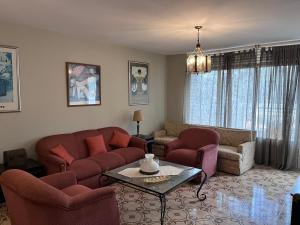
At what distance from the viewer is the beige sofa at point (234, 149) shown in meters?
4.22

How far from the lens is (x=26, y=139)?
357 cm

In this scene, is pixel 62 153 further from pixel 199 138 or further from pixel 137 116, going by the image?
pixel 199 138

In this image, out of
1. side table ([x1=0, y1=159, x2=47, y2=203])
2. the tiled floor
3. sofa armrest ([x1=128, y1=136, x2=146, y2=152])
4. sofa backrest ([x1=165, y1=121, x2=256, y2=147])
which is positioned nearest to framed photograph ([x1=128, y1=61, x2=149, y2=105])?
sofa armrest ([x1=128, y1=136, x2=146, y2=152])

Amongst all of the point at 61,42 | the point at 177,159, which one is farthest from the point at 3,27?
the point at 177,159

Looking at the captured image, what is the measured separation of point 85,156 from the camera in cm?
399

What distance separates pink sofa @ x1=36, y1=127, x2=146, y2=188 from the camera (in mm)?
3293

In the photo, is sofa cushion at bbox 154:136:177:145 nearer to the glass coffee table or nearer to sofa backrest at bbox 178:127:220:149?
sofa backrest at bbox 178:127:220:149

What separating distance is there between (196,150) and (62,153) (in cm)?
235

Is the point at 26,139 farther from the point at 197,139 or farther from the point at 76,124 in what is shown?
the point at 197,139

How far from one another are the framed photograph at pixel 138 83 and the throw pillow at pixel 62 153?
80.4 inches

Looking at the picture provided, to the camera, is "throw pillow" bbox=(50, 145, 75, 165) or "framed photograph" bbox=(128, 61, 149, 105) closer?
"throw pillow" bbox=(50, 145, 75, 165)

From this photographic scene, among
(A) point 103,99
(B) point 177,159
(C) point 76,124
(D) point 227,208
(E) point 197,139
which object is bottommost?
(D) point 227,208

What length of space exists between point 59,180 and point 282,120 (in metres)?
4.15

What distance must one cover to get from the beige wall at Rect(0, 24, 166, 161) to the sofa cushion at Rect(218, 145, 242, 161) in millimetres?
2057
